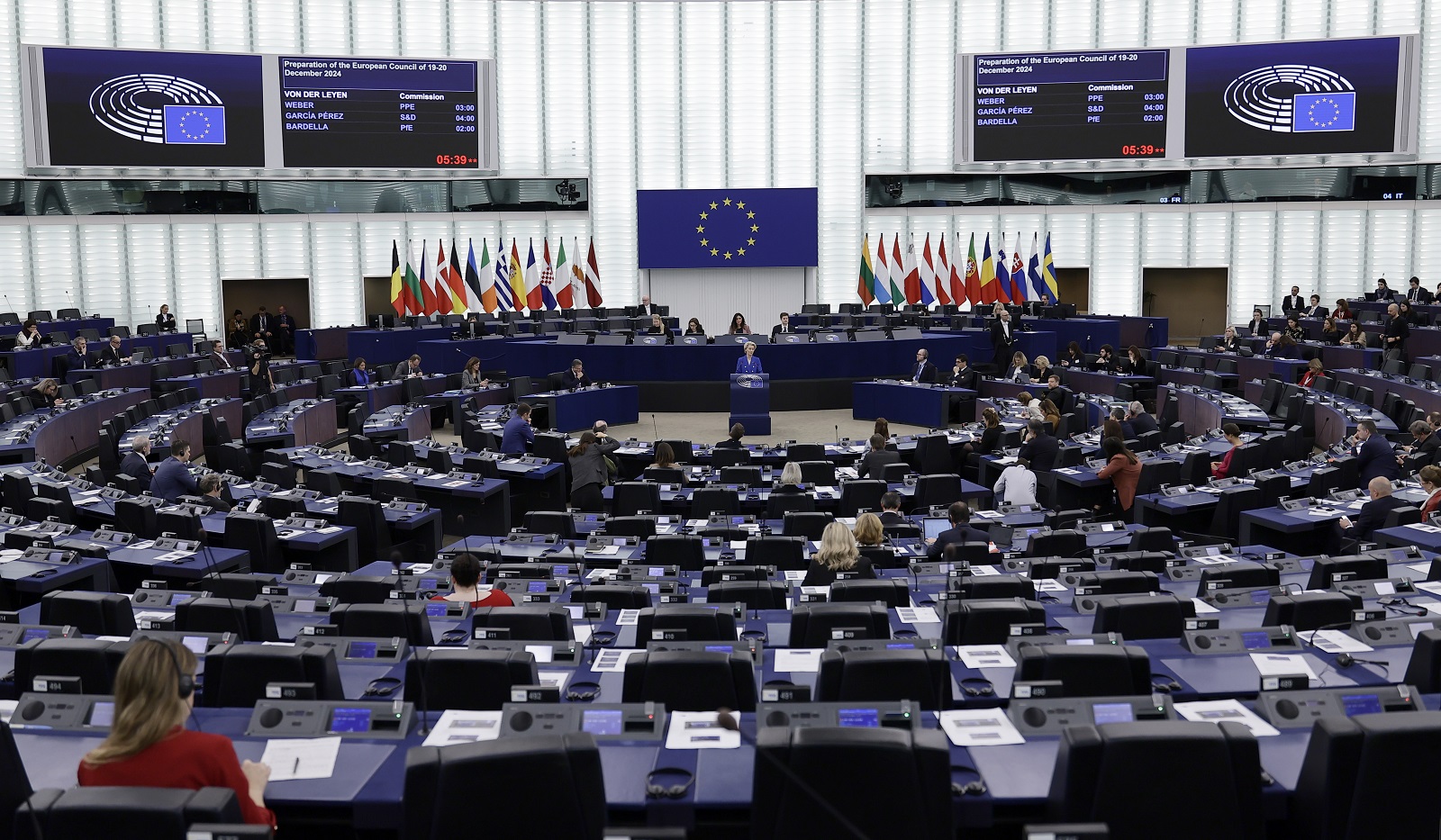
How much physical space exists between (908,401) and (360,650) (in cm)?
1561

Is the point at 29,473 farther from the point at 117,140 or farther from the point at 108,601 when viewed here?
the point at 117,140

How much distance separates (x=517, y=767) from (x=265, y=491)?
947cm

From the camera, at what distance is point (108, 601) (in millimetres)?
6613

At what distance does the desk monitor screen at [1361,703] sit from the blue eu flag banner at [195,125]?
2775cm

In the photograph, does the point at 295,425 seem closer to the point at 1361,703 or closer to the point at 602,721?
the point at 602,721

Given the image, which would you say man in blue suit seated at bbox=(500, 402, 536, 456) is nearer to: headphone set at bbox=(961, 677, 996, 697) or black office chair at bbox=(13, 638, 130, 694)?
black office chair at bbox=(13, 638, 130, 694)

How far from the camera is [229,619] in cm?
659

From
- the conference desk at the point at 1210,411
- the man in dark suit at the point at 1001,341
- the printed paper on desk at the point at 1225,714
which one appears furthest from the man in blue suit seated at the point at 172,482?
the man in dark suit at the point at 1001,341

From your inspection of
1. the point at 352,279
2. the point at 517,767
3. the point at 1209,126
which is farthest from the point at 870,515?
→ the point at 352,279

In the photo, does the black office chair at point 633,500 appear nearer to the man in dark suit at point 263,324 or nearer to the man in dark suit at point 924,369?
the man in dark suit at point 924,369

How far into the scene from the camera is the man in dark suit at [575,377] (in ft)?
68.6

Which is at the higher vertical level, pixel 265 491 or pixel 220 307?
pixel 220 307

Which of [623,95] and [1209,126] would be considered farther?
[623,95]

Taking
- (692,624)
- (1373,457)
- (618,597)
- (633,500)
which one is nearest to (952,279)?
(1373,457)
